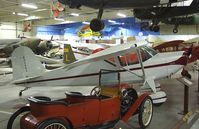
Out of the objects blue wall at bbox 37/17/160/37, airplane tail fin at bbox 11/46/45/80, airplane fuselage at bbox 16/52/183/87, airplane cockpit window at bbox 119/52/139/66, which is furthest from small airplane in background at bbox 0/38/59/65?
blue wall at bbox 37/17/160/37

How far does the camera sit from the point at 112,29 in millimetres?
33094

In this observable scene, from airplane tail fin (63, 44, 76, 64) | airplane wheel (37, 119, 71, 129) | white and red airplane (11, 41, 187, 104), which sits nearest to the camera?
airplane wheel (37, 119, 71, 129)

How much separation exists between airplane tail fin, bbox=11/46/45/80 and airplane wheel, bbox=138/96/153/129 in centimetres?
306

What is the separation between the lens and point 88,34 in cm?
3209

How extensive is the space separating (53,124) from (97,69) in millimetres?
2943

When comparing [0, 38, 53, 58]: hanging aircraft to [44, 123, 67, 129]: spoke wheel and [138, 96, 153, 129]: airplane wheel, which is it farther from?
[44, 123, 67, 129]: spoke wheel

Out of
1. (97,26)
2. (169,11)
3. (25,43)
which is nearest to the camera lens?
(97,26)

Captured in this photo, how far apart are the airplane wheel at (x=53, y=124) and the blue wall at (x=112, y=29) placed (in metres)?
25.1

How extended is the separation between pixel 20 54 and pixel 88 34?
2598 centimetres

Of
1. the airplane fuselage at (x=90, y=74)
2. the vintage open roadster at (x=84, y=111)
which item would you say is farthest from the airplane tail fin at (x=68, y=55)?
the vintage open roadster at (x=84, y=111)

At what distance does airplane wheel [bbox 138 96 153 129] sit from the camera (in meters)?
4.51

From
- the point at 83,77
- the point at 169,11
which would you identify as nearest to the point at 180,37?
the point at 169,11

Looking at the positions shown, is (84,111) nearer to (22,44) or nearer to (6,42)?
(6,42)

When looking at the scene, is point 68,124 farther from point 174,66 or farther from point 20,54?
point 174,66
